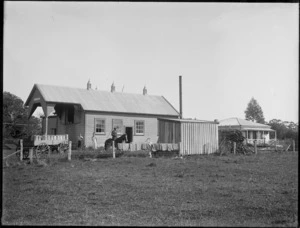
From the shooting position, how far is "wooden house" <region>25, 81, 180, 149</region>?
27.0 m

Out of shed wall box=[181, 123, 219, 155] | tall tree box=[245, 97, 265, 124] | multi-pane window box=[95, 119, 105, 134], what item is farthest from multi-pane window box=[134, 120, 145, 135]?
tall tree box=[245, 97, 265, 124]

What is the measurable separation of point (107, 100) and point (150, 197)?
76.4 feet

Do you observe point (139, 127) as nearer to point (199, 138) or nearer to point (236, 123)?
point (199, 138)

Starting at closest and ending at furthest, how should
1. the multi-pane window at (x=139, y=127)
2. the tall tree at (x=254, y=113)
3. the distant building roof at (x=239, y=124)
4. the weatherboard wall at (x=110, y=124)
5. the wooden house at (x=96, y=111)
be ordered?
the wooden house at (x=96, y=111), the weatherboard wall at (x=110, y=124), the multi-pane window at (x=139, y=127), the distant building roof at (x=239, y=124), the tall tree at (x=254, y=113)

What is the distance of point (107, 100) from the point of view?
30.5 m

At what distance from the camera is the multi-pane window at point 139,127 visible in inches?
1188

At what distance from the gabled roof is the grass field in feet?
48.1

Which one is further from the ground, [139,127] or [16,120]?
[16,120]

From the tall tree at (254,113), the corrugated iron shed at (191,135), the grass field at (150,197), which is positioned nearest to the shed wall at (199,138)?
the corrugated iron shed at (191,135)

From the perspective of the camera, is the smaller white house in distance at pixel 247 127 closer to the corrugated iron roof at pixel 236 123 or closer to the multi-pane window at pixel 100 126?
the corrugated iron roof at pixel 236 123

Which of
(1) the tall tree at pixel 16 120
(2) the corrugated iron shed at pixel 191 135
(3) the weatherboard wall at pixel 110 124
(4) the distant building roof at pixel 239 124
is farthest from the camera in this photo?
(4) the distant building roof at pixel 239 124

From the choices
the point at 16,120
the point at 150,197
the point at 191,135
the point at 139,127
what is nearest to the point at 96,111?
the point at 139,127

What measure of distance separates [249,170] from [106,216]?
8.25m

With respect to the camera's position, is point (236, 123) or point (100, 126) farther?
point (236, 123)
